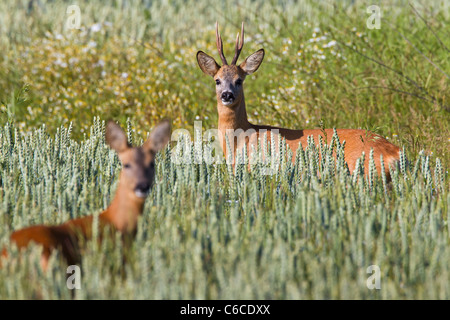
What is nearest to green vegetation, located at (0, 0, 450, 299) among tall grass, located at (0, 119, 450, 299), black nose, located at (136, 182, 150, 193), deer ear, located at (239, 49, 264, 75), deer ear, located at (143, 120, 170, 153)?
tall grass, located at (0, 119, 450, 299)

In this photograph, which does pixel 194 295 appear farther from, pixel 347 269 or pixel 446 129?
pixel 446 129

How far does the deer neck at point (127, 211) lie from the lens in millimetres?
3330

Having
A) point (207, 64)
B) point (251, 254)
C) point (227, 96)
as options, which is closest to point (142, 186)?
point (251, 254)

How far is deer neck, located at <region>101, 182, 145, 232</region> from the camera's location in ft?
10.9

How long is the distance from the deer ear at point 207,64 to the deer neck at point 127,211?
3.85 metres

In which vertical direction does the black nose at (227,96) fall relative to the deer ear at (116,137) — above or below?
above

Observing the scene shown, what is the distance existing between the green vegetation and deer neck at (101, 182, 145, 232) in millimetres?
103

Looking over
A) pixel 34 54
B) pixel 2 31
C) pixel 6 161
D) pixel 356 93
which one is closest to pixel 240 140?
pixel 356 93

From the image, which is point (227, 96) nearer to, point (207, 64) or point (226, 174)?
point (207, 64)

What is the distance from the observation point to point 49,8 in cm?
1366

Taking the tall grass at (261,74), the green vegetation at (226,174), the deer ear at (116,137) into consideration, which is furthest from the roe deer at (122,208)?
the tall grass at (261,74)

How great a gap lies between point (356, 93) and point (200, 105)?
213 cm

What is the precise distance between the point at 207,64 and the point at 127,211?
3969 millimetres

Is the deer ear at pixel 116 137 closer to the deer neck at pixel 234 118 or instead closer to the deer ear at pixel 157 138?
the deer ear at pixel 157 138
